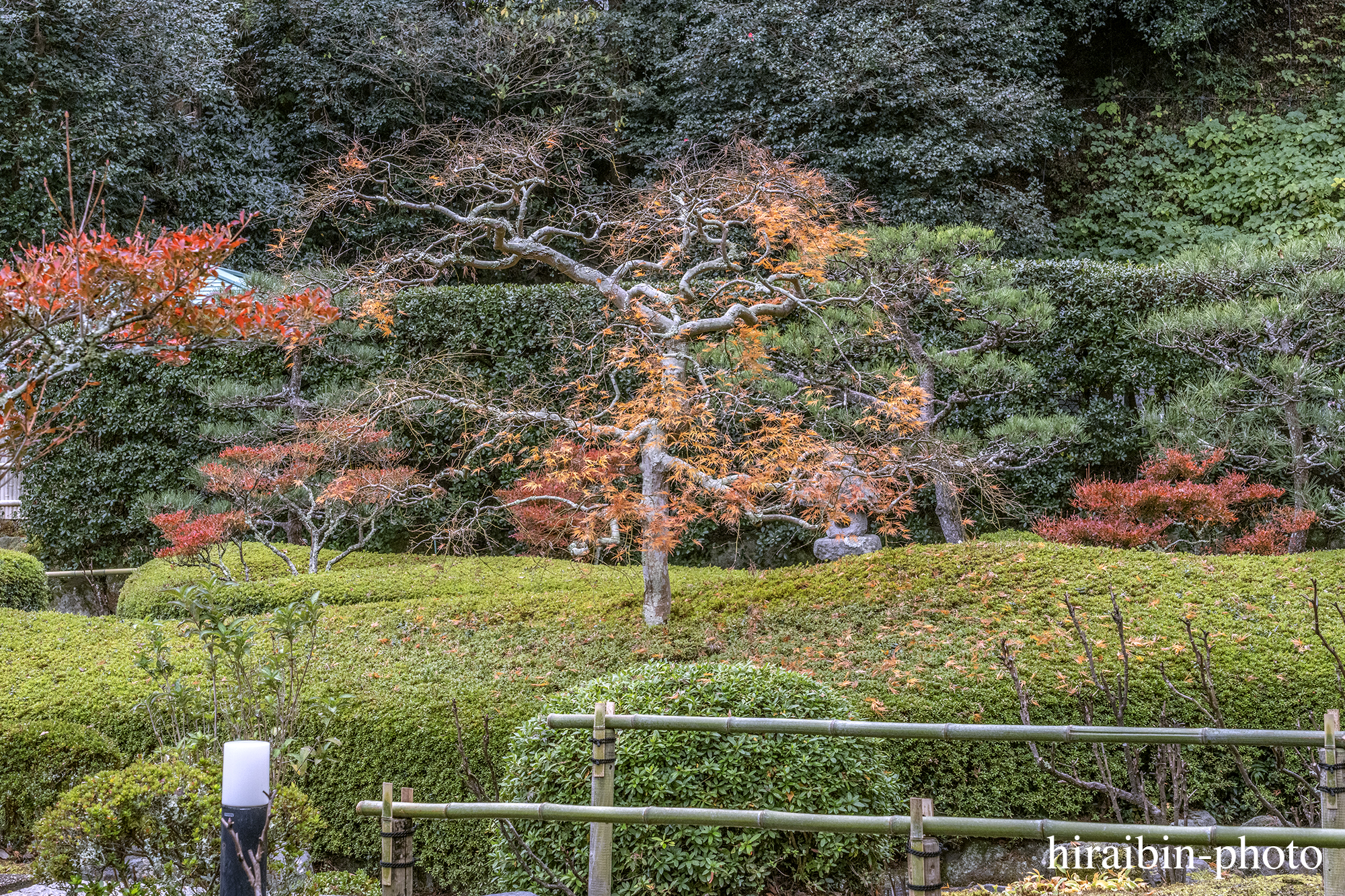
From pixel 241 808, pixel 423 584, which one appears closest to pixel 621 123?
pixel 423 584

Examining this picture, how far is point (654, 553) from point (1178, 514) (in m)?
4.43

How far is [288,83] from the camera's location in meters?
13.2

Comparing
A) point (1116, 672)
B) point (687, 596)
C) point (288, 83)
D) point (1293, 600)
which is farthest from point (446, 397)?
point (288, 83)

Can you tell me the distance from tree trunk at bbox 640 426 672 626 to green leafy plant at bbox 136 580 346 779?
1.87 meters

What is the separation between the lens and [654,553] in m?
5.50

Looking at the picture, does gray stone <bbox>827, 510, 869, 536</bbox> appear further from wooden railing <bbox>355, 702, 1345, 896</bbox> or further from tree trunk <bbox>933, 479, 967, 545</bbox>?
wooden railing <bbox>355, 702, 1345, 896</bbox>

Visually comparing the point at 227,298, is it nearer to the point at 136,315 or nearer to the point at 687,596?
the point at 136,315

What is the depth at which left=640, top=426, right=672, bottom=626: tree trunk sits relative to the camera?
18.1ft

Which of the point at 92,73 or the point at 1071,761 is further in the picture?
the point at 92,73

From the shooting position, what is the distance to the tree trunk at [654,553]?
5.52 meters

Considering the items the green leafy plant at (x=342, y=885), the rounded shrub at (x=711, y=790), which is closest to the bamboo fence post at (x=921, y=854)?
the rounded shrub at (x=711, y=790)

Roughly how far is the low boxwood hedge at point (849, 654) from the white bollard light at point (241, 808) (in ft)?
4.80

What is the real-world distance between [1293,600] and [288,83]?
515 inches

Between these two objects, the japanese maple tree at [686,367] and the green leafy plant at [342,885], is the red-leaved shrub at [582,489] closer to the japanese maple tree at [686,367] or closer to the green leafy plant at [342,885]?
the japanese maple tree at [686,367]
